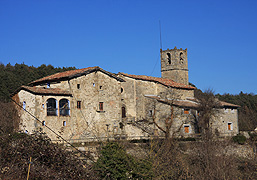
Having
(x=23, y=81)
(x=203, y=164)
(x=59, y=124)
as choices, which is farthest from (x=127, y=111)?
(x=23, y=81)

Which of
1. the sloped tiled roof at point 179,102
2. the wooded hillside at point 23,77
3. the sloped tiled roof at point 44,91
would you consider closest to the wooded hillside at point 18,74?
the wooded hillside at point 23,77

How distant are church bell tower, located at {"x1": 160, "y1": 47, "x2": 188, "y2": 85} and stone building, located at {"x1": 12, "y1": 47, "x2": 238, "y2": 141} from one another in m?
4.54

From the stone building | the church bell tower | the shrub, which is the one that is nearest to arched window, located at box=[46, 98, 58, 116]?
the stone building

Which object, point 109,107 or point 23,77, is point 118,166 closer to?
point 109,107

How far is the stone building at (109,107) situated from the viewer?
2802 cm

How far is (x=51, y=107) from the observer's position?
28.1m

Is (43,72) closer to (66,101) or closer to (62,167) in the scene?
(66,101)

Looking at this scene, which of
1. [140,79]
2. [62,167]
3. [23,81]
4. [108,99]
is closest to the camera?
[62,167]

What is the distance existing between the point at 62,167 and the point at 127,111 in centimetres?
2566

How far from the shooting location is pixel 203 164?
78.4 feet

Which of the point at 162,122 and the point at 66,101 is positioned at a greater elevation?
the point at 66,101

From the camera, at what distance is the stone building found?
28016mm

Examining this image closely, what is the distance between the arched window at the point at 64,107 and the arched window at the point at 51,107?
53 centimetres

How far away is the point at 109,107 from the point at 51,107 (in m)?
6.21
